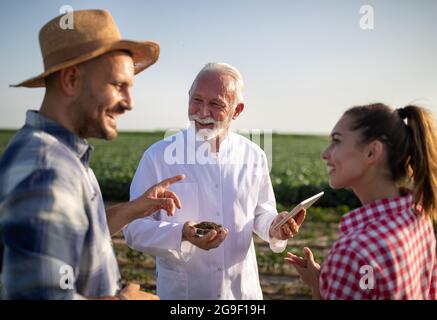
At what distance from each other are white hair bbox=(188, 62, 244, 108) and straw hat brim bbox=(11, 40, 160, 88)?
26.3 inches

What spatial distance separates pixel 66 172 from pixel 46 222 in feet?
0.68

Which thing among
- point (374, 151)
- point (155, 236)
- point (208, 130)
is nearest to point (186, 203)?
point (155, 236)

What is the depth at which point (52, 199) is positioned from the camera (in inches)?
70.9

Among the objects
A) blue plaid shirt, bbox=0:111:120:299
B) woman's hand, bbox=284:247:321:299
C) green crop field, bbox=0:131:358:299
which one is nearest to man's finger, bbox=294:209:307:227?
woman's hand, bbox=284:247:321:299

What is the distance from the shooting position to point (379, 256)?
1971mm

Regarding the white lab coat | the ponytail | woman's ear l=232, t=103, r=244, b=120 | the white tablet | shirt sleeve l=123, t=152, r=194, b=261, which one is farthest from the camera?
woman's ear l=232, t=103, r=244, b=120

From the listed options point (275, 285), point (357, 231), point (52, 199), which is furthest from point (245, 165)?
point (275, 285)

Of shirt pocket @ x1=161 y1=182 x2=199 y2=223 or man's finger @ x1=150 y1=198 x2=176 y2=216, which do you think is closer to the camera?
man's finger @ x1=150 y1=198 x2=176 y2=216

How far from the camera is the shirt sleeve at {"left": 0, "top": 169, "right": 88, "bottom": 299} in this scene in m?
1.78

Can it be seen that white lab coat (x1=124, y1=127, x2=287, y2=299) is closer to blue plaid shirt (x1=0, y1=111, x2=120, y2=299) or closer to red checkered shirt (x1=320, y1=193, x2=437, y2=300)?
blue plaid shirt (x1=0, y1=111, x2=120, y2=299)

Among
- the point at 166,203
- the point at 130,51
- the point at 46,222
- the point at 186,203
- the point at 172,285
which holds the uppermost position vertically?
the point at 130,51

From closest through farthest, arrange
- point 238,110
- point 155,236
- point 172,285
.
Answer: point 155,236, point 172,285, point 238,110

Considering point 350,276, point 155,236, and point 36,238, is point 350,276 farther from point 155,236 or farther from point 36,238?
point 155,236
